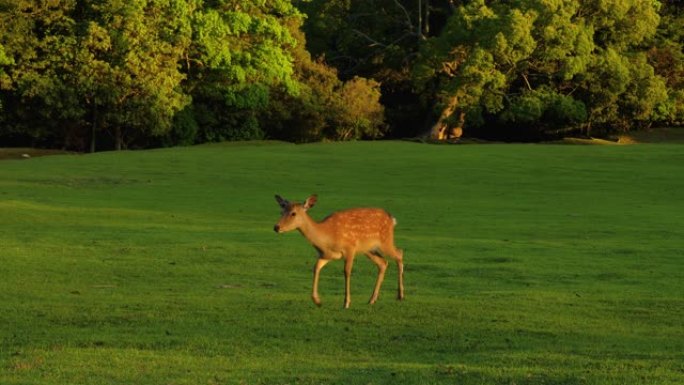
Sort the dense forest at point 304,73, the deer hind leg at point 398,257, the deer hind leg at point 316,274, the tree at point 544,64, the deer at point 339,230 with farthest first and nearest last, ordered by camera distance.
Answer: the tree at point 544,64 → the dense forest at point 304,73 → the deer hind leg at point 398,257 → the deer hind leg at point 316,274 → the deer at point 339,230

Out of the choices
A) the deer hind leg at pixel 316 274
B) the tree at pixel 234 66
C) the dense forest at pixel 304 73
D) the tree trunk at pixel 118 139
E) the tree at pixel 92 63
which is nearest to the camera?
the deer hind leg at pixel 316 274

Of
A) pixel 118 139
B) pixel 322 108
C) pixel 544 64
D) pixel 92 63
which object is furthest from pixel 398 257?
pixel 544 64

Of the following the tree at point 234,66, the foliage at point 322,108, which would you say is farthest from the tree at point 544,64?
the tree at point 234,66

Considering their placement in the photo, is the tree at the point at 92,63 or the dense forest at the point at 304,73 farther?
the dense forest at the point at 304,73

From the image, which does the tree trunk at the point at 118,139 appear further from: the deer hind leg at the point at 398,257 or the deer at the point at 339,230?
the deer at the point at 339,230

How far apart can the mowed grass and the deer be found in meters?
0.64

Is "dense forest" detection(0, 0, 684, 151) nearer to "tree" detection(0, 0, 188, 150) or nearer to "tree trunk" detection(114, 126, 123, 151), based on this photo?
"tree" detection(0, 0, 188, 150)

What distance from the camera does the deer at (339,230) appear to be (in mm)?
13883

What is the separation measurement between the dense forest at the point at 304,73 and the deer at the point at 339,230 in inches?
1743

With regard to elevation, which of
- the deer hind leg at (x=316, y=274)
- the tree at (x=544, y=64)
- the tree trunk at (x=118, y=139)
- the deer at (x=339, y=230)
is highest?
the tree at (x=544, y=64)

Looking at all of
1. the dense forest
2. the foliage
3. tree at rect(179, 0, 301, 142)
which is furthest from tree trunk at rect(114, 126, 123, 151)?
the foliage

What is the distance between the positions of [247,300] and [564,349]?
4731 mm

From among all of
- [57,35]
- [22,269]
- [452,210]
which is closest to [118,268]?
[22,269]

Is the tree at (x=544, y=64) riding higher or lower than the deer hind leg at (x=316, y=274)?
higher
